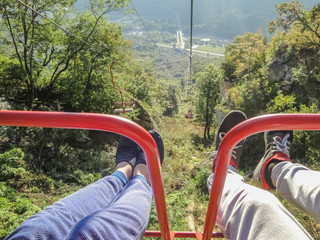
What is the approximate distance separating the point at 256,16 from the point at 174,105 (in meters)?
141

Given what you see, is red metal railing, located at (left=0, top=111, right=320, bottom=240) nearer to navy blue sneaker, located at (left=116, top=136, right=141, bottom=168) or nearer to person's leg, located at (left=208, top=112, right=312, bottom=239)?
person's leg, located at (left=208, top=112, right=312, bottom=239)

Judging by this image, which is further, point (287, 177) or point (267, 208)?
point (287, 177)

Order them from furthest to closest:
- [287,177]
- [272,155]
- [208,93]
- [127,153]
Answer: [208,93] → [127,153] → [272,155] → [287,177]

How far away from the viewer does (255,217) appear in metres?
1.06

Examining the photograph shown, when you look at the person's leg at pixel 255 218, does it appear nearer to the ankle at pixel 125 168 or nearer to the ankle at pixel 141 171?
the ankle at pixel 141 171

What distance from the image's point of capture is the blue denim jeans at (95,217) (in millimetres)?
912

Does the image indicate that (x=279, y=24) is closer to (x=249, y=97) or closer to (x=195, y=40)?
(x=249, y=97)

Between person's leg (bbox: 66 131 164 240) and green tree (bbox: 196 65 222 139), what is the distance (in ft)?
83.4

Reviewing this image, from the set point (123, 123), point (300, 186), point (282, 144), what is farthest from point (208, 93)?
point (123, 123)

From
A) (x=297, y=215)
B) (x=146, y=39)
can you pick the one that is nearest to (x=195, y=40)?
(x=146, y=39)

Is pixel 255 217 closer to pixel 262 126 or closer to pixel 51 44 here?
pixel 262 126

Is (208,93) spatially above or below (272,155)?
above

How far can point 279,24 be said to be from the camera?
1420 centimetres

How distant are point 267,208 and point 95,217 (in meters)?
0.82
